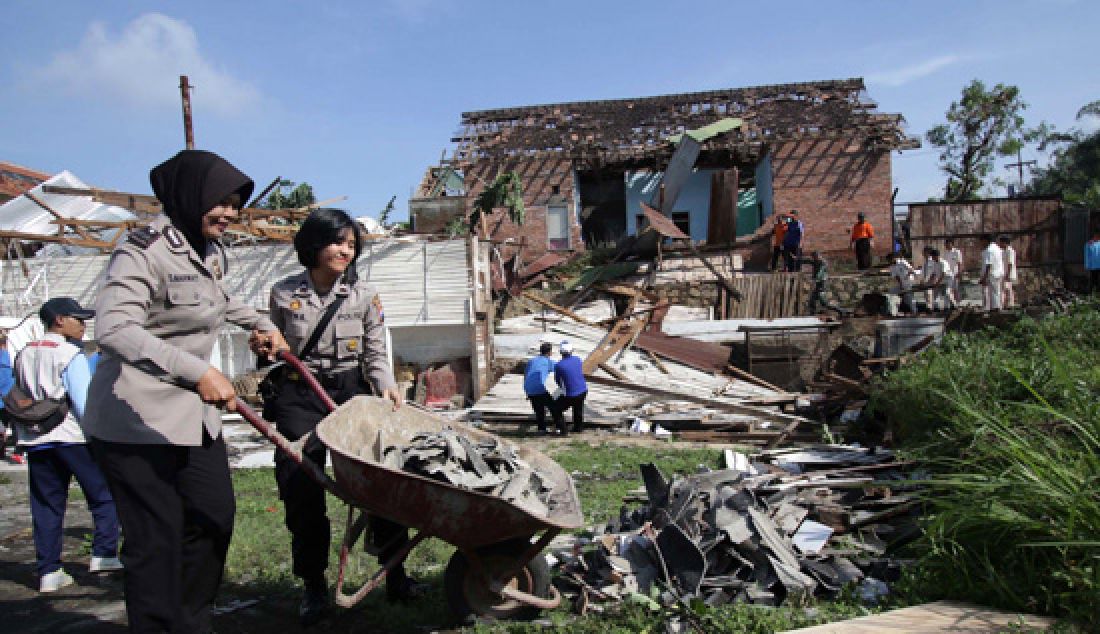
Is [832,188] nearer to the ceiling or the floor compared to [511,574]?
nearer to the ceiling

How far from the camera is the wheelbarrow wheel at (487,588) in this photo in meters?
3.36

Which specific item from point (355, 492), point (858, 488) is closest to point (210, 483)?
point (355, 492)

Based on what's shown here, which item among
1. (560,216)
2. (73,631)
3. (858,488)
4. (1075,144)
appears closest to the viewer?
(73,631)

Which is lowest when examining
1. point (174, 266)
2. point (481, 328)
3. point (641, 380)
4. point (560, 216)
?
point (641, 380)

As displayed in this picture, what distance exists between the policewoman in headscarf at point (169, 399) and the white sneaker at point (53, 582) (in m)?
2.04

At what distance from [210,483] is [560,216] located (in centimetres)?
1977

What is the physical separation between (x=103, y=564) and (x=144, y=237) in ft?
9.46

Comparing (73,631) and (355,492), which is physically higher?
(355,492)

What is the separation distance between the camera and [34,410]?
424 centimetres

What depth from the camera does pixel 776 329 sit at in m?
15.0

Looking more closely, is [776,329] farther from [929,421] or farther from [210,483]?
Result: [210,483]

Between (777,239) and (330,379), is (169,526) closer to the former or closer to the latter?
(330,379)

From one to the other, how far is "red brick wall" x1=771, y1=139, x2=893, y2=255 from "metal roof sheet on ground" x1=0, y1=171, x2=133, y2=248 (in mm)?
17077

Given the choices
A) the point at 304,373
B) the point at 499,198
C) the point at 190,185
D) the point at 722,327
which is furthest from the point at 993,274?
the point at 190,185
